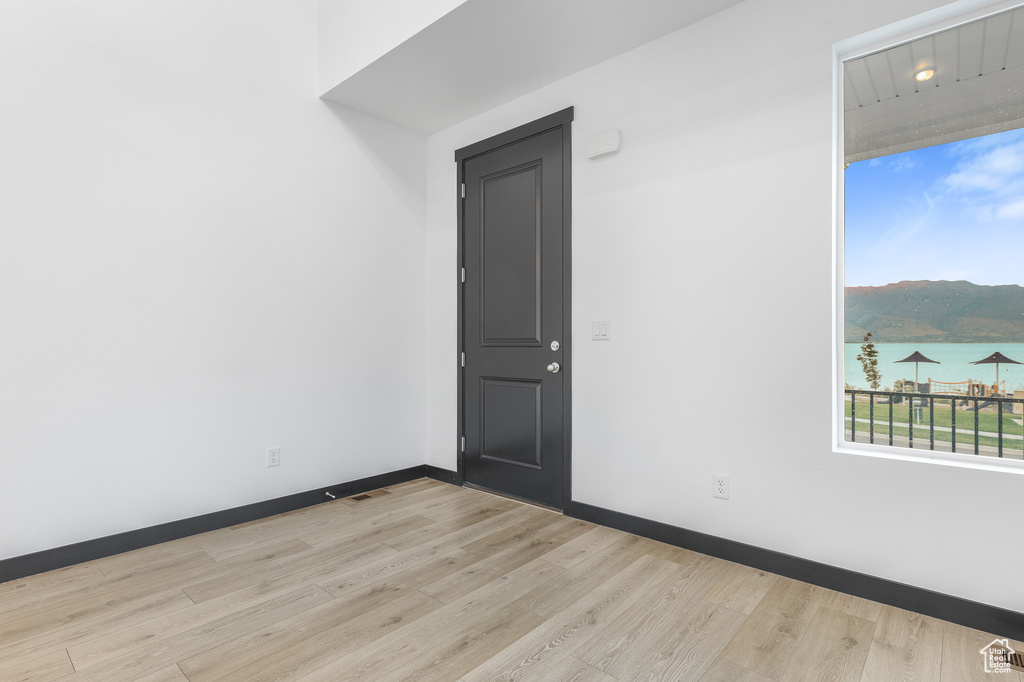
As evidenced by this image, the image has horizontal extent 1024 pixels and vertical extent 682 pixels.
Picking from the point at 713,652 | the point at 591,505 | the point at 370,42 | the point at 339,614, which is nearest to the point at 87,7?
the point at 370,42

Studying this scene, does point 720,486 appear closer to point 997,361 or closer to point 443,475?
point 997,361

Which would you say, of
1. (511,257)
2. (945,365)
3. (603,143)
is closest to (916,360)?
(945,365)

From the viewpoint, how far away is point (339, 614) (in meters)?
1.98

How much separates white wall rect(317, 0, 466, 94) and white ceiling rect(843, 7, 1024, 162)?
6.23 ft

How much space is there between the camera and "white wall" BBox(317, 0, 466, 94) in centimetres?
267

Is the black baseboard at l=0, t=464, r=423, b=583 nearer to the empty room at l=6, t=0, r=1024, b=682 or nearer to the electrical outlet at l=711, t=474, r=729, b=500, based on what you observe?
the empty room at l=6, t=0, r=1024, b=682

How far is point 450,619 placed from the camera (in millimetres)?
1942

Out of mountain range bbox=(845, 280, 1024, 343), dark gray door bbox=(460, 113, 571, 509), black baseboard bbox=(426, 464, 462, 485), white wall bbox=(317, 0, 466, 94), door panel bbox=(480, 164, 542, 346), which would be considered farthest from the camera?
black baseboard bbox=(426, 464, 462, 485)

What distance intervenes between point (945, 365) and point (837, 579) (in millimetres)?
994

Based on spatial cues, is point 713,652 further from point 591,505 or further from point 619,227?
point 619,227

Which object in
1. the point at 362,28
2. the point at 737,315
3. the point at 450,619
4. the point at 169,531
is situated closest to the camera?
the point at 450,619

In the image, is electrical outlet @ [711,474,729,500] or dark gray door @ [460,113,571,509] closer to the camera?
electrical outlet @ [711,474,729,500]

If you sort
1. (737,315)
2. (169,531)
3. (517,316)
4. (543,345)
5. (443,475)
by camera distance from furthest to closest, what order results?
(443,475) → (517,316) → (543,345) → (169,531) → (737,315)

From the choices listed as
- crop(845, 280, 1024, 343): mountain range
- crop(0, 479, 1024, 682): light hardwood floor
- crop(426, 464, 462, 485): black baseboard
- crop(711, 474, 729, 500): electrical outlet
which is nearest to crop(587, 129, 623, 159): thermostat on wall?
crop(845, 280, 1024, 343): mountain range
